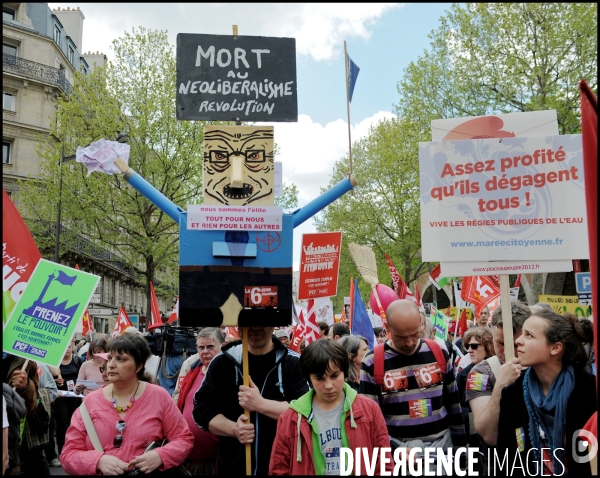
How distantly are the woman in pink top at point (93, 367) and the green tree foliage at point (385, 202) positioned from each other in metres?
20.4

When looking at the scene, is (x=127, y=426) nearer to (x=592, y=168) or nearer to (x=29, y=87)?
(x=592, y=168)

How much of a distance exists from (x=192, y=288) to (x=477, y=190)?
1927 mm

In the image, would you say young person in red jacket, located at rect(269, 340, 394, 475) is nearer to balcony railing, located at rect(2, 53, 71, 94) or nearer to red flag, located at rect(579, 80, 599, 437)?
red flag, located at rect(579, 80, 599, 437)

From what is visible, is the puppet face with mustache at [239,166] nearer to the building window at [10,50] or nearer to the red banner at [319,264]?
the red banner at [319,264]

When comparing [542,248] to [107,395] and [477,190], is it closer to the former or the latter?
[477,190]

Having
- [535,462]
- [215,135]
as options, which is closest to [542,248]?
[535,462]

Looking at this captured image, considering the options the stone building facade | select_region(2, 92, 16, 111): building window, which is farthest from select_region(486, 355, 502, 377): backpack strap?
select_region(2, 92, 16, 111): building window

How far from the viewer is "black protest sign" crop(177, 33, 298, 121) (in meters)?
4.08

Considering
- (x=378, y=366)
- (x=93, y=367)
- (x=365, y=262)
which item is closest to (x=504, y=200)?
(x=378, y=366)

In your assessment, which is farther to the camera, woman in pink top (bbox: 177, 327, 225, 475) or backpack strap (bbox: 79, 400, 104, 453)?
woman in pink top (bbox: 177, 327, 225, 475)

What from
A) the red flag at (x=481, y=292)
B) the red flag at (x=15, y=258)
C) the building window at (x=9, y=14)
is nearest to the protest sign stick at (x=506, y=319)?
the red flag at (x=15, y=258)

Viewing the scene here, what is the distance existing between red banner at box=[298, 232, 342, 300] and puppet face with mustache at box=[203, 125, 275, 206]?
209 inches

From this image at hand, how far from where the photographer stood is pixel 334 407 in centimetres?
337

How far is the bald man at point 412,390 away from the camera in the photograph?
378cm
